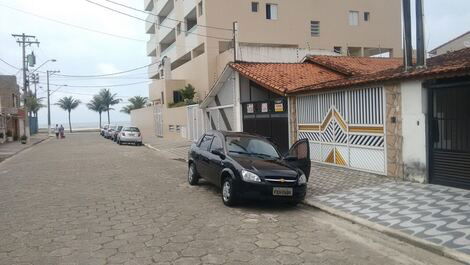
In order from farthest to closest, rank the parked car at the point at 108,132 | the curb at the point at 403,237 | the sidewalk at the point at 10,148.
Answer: the parked car at the point at 108,132, the sidewalk at the point at 10,148, the curb at the point at 403,237

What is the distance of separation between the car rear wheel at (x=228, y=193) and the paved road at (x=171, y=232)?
0.59 feet

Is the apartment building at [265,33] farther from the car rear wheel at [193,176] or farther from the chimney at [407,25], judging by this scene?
the car rear wheel at [193,176]

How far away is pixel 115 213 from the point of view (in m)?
8.33

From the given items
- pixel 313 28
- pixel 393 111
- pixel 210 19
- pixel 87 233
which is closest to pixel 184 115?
pixel 210 19

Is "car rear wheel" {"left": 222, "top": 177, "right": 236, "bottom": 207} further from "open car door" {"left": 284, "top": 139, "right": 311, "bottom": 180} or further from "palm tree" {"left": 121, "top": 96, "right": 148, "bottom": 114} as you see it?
"palm tree" {"left": 121, "top": 96, "right": 148, "bottom": 114}

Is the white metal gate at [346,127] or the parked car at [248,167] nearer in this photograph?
the parked car at [248,167]

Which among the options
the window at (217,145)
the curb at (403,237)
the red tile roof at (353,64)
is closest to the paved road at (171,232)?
the curb at (403,237)

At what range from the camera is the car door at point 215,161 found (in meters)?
9.88

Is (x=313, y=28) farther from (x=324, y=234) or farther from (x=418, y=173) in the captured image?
(x=324, y=234)

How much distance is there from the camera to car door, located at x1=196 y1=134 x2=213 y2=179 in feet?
35.3

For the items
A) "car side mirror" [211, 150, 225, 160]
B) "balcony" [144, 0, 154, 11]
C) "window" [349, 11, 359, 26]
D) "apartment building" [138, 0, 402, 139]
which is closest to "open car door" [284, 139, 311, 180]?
"car side mirror" [211, 150, 225, 160]

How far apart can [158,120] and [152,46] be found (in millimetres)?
20328

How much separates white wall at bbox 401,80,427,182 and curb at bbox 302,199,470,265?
3239mm

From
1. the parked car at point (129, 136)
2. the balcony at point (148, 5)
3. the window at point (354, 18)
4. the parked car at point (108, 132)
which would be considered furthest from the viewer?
the balcony at point (148, 5)
